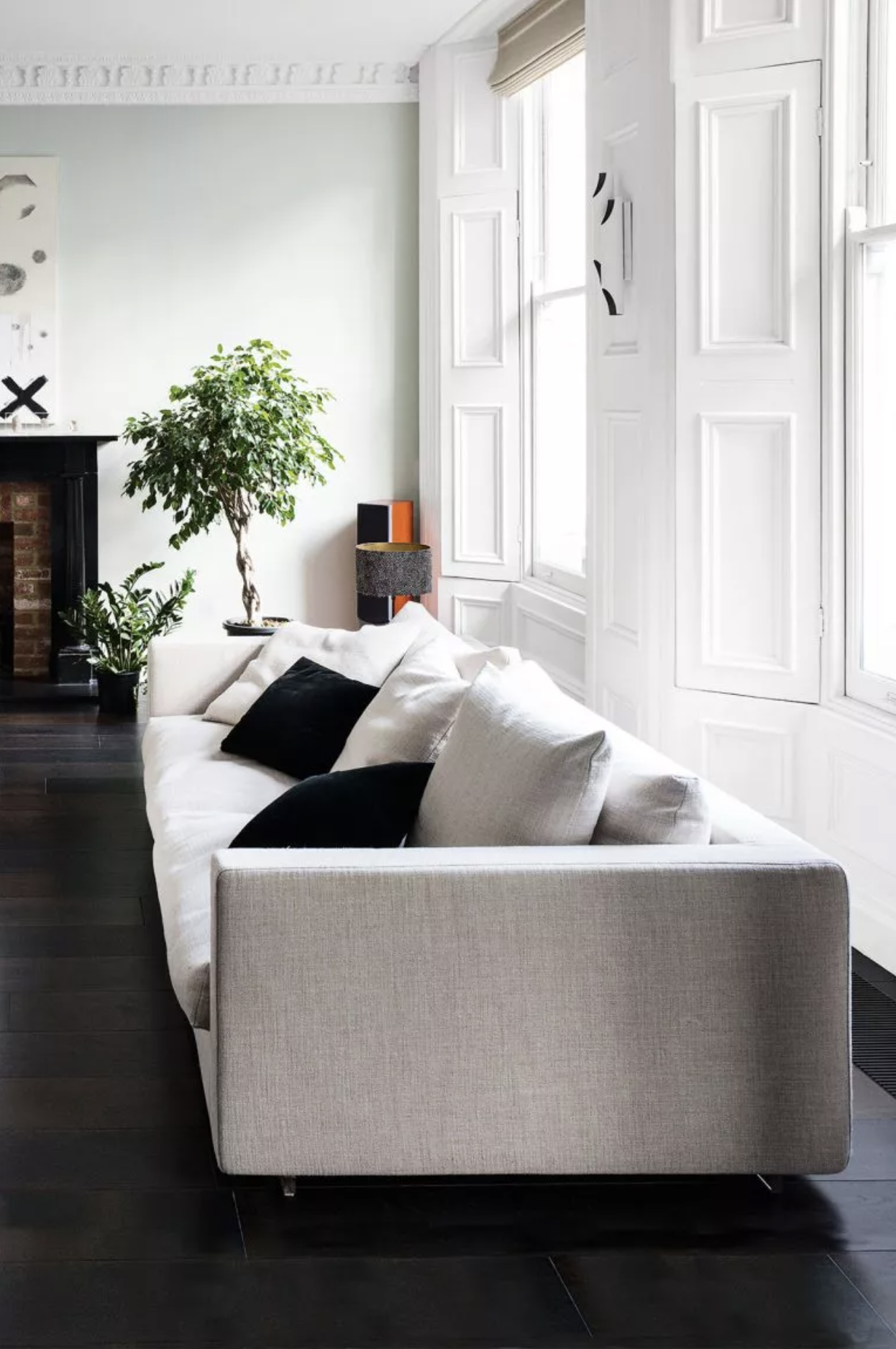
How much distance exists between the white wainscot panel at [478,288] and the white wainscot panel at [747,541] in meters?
2.83

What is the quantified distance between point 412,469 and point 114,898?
4.10 metres

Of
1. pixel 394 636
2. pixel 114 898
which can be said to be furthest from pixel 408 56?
pixel 114 898

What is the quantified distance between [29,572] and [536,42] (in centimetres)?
365

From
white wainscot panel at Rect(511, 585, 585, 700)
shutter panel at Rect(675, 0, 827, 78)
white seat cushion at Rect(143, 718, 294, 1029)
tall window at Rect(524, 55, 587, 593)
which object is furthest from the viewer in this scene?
tall window at Rect(524, 55, 587, 593)

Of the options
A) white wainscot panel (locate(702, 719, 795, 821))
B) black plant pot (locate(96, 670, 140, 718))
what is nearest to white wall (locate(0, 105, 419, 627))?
black plant pot (locate(96, 670, 140, 718))

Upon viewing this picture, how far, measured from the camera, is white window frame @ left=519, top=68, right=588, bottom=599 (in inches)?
264

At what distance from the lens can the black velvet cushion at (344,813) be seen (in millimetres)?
2943

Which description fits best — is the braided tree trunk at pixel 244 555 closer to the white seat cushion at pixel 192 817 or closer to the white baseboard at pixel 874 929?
the white seat cushion at pixel 192 817

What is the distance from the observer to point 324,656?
14.8 feet

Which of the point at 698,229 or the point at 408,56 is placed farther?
the point at 408,56

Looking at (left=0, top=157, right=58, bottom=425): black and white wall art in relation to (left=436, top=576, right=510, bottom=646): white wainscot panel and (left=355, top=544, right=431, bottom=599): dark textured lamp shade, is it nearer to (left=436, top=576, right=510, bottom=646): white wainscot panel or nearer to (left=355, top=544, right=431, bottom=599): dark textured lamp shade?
(left=355, top=544, right=431, bottom=599): dark textured lamp shade

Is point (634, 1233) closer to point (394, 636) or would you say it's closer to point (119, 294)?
point (394, 636)

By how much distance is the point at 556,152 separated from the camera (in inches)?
258

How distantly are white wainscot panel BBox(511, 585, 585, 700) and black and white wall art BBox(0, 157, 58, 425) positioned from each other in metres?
2.71
